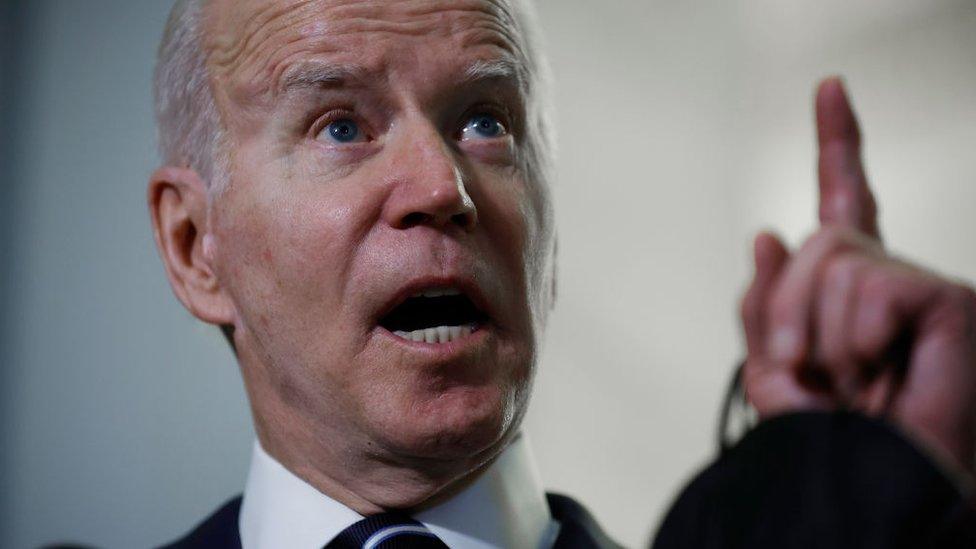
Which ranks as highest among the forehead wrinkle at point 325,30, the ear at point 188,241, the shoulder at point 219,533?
the forehead wrinkle at point 325,30

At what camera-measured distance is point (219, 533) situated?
1238mm

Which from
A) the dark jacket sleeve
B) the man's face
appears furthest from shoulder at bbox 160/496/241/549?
the dark jacket sleeve

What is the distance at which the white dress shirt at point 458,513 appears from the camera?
3.54 feet

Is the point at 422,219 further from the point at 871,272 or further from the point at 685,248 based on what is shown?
the point at 685,248

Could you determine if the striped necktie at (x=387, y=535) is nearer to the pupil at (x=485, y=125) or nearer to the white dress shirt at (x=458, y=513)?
the white dress shirt at (x=458, y=513)

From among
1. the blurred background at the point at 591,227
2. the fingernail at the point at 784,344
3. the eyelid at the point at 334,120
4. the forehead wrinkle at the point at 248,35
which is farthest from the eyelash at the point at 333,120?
the blurred background at the point at 591,227

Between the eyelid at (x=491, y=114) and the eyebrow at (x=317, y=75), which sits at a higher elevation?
the eyebrow at (x=317, y=75)

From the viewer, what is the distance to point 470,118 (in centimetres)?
111

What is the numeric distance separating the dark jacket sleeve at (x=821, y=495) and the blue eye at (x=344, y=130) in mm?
551

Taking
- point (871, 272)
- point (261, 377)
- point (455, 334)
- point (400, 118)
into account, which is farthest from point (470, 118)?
point (871, 272)

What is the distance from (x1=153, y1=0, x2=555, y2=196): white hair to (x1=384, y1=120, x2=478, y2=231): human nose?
157mm

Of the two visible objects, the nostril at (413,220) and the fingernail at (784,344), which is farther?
the nostril at (413,220)

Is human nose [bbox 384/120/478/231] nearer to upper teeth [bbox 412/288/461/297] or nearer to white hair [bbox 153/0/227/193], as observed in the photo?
upper teeth [bbox 412/288/461/297]

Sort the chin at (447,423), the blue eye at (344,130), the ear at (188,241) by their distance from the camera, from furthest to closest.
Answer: the ear at (188,241)
the blue eye at (344,130)
the chin at (447,423)
